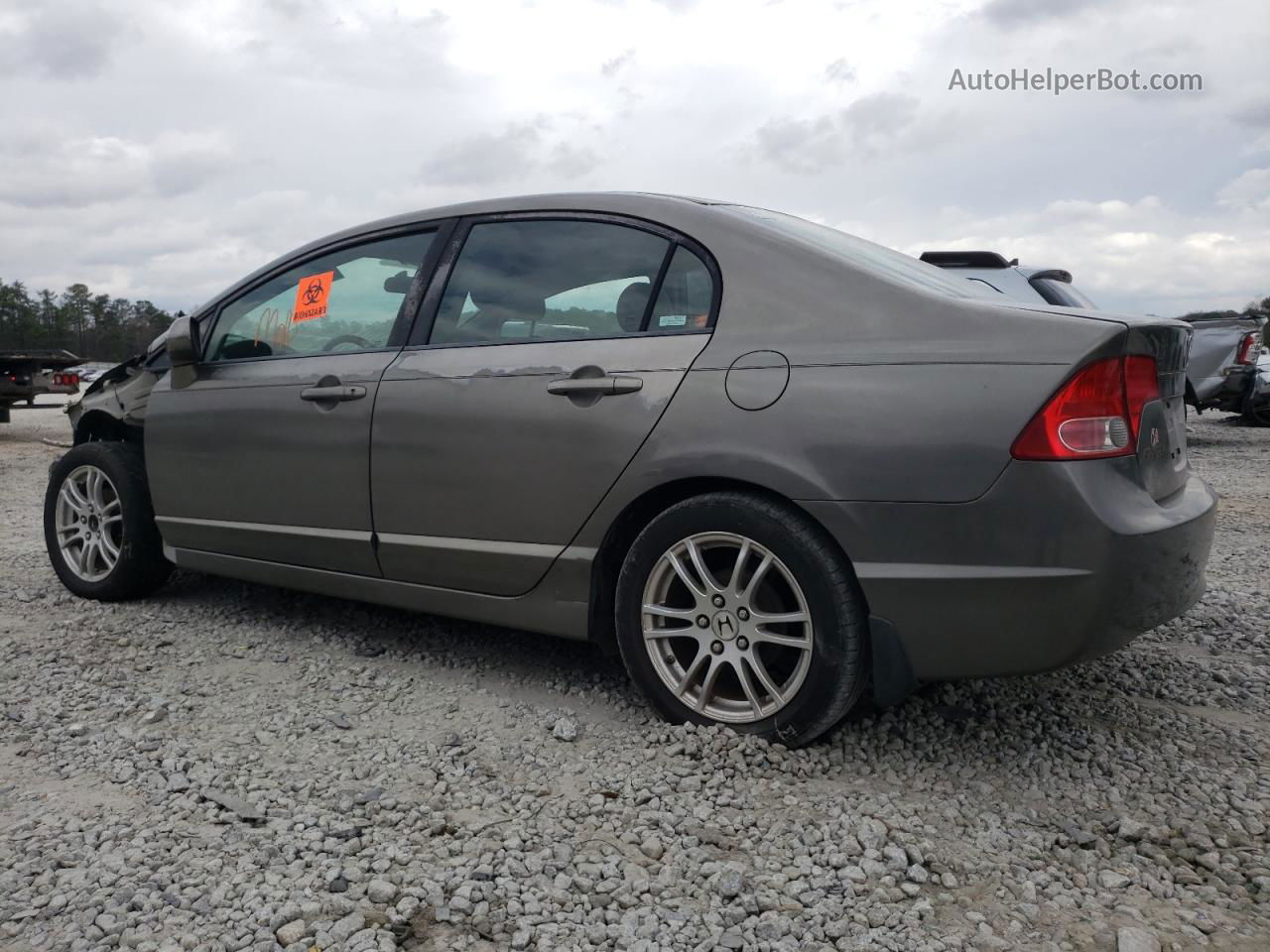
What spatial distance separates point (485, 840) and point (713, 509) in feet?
3.30

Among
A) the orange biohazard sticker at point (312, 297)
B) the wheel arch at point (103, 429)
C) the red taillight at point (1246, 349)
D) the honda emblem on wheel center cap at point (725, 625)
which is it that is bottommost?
the honda emblem on wheel center cap at point (725, 625)

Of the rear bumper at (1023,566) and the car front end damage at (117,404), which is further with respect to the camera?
the car front end damage at (117,404)

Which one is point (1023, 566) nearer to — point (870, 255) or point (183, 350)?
point (870, 255)

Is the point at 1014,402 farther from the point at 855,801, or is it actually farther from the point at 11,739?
the point at 11,739

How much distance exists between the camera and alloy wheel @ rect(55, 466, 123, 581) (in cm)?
452

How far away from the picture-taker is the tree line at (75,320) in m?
72.1

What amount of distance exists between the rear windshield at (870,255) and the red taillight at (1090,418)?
0.42 m

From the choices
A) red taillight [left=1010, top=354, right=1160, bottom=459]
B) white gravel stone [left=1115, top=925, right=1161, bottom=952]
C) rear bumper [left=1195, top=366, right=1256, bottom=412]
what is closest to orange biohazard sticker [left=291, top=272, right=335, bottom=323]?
red taillight [left=1010, top=354, right=1160, bottom=459]

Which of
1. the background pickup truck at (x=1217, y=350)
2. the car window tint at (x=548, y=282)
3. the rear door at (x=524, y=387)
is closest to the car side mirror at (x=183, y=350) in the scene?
the rear door at (x=524, y=387)

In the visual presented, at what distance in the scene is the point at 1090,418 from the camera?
93.8 inches

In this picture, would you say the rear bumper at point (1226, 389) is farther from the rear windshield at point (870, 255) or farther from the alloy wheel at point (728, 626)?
the alloy wheel at point (728, 626)

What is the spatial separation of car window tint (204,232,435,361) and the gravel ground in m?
1.17

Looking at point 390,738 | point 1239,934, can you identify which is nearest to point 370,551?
point 390,738

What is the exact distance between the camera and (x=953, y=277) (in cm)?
328
